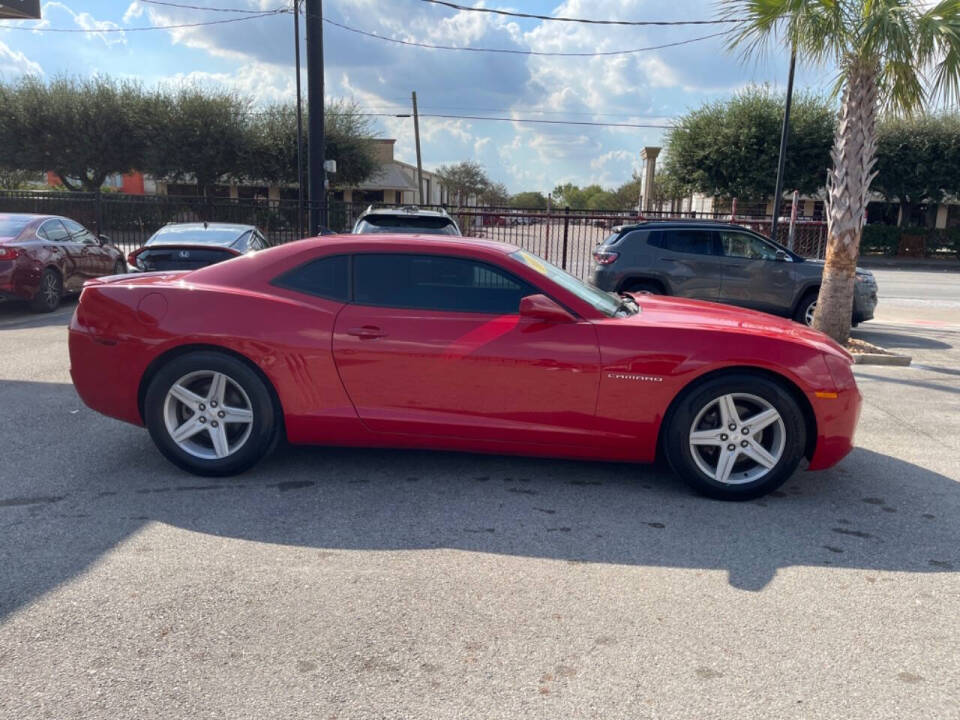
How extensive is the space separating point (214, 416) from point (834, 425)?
145 inches

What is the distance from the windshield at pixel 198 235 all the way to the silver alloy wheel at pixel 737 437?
810 cm

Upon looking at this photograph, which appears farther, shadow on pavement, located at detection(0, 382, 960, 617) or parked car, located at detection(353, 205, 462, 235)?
parked car, located at detection(353, 205, 462, 235)

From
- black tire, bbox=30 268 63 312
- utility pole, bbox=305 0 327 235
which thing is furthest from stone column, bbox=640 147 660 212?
black tire, bbox=30 268 63 312

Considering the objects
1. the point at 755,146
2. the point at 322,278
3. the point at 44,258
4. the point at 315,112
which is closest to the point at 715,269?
the point at 315,112

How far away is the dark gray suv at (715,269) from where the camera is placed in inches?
435

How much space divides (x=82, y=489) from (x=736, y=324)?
4.03 meters

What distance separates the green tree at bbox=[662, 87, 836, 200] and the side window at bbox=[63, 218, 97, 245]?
92.5ft

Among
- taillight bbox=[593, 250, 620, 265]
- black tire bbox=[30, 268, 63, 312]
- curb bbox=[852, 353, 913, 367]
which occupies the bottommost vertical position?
curb bbox=[852, 353, 913, 367]

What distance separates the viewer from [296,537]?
3.87 metres

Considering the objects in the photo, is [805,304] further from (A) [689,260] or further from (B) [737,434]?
(B) [737,434]

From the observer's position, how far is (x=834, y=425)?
14.6ft

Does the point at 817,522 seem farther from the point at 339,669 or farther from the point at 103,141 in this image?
the point at 103,141

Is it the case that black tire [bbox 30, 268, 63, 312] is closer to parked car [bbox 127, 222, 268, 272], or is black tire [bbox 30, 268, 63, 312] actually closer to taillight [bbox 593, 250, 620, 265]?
parked car [bbox 127, 222, 268, 272]

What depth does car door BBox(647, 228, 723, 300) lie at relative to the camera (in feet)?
36.3
